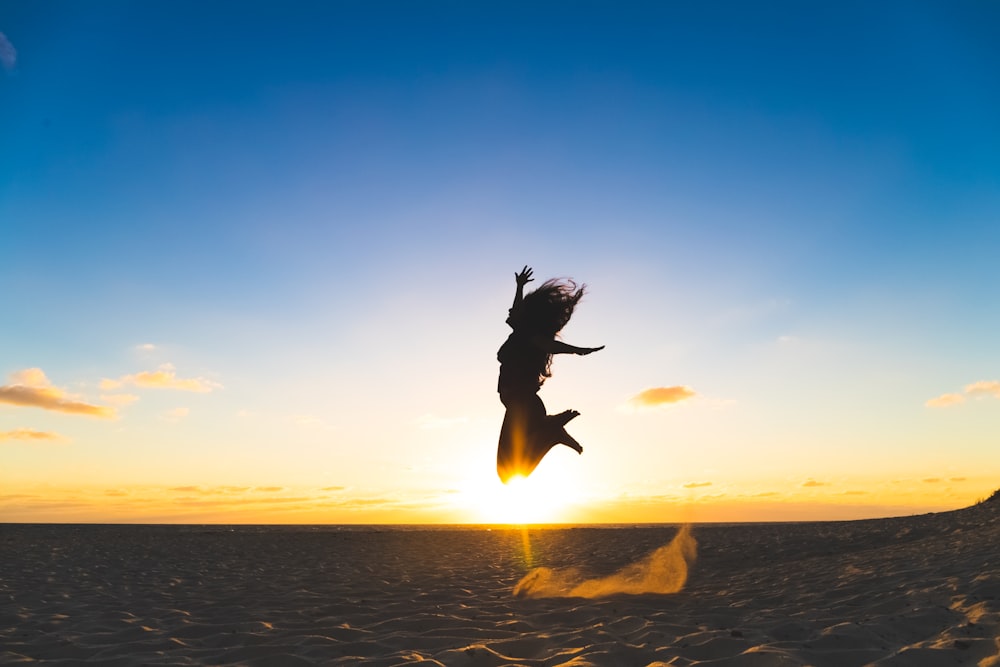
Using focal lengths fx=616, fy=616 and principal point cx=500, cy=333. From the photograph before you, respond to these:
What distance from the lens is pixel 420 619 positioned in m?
6.66

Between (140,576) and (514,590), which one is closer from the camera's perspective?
(514,590)

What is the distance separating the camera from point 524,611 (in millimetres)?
6910

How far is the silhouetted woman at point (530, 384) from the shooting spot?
6.95 meters

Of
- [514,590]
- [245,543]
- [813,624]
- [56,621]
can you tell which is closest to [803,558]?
[514,590]

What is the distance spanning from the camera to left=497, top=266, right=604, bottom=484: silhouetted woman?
695 cm

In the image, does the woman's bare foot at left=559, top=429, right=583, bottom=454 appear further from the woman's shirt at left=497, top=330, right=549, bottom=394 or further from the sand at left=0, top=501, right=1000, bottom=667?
the sand at left=0, top=501, right=1000, bottom=667

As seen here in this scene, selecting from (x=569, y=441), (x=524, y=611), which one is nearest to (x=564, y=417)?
(x=569, y=441)

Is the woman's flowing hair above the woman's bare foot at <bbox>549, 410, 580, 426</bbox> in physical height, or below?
above

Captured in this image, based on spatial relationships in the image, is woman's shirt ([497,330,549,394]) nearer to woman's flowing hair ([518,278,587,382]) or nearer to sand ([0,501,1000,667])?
woman's flowing hair ([518,278,587,382])

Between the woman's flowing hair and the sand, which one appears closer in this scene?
the sand

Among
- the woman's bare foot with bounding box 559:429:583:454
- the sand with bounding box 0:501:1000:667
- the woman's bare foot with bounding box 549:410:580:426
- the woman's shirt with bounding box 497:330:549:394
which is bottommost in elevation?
the sand with bounding box 0:501:1000:667

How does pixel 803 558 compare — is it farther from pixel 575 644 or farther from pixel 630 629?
pixel 575 644

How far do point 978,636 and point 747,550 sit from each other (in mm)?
9074

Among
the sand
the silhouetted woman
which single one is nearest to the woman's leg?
the silhouetted woman
